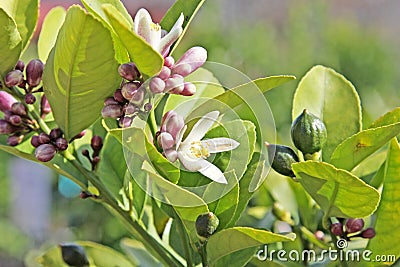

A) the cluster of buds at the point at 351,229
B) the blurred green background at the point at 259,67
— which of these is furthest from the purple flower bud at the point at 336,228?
the blurred green background at the point at 259,67

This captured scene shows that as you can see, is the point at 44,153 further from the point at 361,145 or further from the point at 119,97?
the point at 361,145

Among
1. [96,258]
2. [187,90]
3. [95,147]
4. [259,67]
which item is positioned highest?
[187,90]

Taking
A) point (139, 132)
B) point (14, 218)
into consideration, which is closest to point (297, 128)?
point (139, 132)

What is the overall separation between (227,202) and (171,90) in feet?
0.32

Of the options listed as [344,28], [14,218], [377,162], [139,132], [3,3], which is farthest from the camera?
[344,28]

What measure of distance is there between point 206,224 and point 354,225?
0.51 feet

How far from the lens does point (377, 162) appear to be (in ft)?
2.31

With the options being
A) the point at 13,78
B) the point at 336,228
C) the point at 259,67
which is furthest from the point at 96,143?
the point at 259,67

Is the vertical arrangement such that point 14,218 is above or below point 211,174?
below

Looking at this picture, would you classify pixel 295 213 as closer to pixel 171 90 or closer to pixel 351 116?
pixel 351 116

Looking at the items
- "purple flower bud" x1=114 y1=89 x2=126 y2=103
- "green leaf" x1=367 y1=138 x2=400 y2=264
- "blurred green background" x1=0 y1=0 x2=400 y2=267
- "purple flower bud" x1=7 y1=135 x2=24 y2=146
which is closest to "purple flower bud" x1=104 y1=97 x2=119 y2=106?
"purple flower bud" x1=114 y1=89 x2=126 y2=103

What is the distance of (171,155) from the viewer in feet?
1.66

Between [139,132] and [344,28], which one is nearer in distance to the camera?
[139,132]

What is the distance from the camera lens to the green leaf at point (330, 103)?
0.62 m
